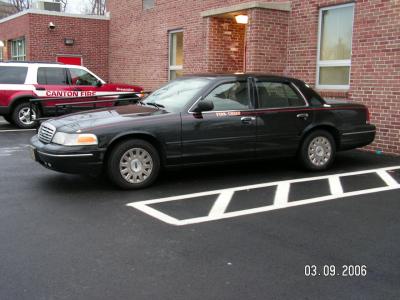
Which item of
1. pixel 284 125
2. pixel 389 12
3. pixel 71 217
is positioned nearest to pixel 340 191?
pixel 284 125

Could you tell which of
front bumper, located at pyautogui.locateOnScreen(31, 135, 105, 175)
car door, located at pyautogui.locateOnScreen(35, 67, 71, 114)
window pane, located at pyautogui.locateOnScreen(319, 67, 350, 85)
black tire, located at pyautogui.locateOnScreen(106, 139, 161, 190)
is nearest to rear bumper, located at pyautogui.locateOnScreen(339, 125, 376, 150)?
window pane, located at pyautogui.locateOnScreen(319, 67, 350, 85)

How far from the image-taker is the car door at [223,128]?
21.9ft

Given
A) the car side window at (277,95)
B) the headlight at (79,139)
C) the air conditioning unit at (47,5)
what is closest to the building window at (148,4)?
the air conditioning unit at (47,5)

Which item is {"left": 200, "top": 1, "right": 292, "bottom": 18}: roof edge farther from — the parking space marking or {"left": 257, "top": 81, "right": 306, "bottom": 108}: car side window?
the parking space marking

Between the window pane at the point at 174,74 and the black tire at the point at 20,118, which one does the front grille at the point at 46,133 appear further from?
the window pane at the point at 174,74

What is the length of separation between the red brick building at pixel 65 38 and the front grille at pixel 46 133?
14.0 metres

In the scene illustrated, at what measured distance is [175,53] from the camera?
16.2m

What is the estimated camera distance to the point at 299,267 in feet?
13.0

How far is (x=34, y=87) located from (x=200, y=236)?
9.94 m

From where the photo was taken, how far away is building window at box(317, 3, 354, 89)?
10.4 m

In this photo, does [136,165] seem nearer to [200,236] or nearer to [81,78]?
[200,236]

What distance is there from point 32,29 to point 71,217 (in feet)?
52.7

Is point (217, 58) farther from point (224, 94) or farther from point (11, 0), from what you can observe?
point (11, 0)

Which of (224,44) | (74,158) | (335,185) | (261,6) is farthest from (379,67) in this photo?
(74,158)
